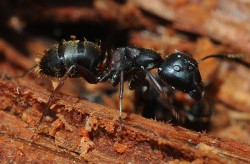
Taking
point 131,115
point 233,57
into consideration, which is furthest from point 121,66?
point 233,57

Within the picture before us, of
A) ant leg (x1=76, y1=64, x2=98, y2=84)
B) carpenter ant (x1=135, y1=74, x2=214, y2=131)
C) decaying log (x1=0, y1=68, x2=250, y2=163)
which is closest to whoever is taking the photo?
decaying log (x1=0, y1=68, x2=250, y2=163)

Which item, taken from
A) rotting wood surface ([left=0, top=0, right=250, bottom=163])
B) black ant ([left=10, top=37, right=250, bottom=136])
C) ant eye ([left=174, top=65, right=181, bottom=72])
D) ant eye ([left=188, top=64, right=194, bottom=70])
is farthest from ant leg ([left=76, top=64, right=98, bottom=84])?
ant eye ([left=188, top=64, right=194, bottom=70])

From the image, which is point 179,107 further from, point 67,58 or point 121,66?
point 67,58

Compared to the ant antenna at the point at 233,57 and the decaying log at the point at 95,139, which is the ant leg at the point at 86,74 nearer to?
the decaying log at the point at 95,139

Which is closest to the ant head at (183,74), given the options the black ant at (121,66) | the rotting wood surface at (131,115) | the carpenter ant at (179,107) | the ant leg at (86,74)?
the black ant at (121,66)

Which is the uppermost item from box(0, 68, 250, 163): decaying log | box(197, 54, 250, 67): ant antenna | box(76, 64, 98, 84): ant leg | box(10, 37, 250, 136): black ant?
box(197, 54, 250, 67): ant antenna

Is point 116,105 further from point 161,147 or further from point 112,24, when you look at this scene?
point 161,147

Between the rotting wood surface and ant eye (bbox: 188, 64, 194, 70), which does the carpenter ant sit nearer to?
the rotting wood surface
